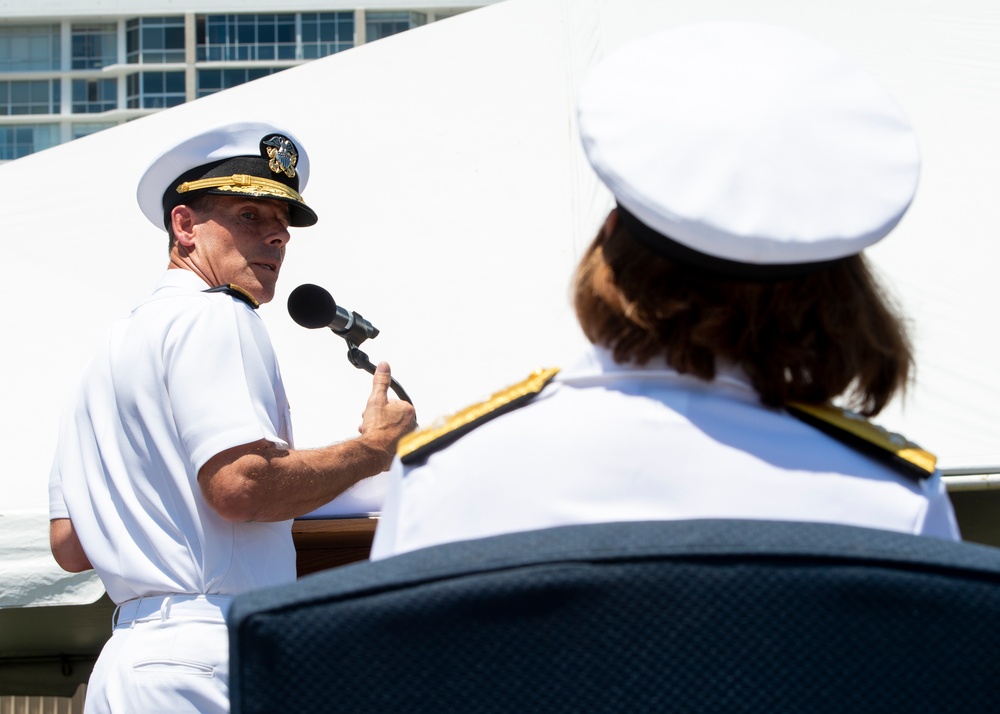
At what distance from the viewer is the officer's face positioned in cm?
176

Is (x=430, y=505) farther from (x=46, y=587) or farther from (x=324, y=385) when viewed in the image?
(x=324, y=385)

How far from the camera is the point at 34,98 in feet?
167

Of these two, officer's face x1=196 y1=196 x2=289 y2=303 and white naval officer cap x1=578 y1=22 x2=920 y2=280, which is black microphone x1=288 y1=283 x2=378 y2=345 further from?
white naval officer cap x1=578 y1=22 x2=920 y2=280

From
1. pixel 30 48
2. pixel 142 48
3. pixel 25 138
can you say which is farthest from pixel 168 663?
pixel 30 48

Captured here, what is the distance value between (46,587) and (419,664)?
5.10 ft

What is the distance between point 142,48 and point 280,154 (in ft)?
169

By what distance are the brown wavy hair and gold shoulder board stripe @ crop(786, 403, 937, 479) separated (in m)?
0.02

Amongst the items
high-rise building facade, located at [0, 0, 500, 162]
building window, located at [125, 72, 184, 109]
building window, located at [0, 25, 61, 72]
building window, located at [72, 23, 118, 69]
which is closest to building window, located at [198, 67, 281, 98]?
high-rise building facade, located at [0, 0, 500, 162]

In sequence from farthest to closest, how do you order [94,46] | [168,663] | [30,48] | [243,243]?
[30,48] < [94,46] < [243,243] < [168,663]

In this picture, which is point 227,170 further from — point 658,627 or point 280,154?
point 658,627

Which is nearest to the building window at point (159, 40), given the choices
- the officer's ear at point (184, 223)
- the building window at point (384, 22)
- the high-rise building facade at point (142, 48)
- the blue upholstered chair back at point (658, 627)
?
the high-rise building facade at point (142, 48)

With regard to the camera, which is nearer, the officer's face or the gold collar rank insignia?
the officer's face

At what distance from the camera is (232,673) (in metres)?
0.61

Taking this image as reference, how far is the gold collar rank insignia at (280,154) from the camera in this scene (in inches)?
75.6
